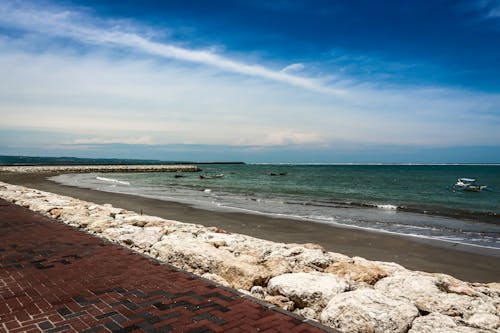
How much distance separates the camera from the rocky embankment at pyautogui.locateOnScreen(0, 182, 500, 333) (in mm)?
4160

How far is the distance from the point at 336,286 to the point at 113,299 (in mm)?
3205

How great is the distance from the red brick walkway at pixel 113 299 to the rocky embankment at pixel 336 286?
0.64 m

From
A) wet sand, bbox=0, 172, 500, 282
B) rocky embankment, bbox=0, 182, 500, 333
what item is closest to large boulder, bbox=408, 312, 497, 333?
rocky embankment, bbox=0, 182, 500, 333

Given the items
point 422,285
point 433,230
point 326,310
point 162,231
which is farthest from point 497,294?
point 433,230

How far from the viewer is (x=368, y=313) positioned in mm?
4098

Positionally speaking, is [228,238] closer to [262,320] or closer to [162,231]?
[162,231]

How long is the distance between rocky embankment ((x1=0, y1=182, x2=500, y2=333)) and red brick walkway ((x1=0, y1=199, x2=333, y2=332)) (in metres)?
0.64

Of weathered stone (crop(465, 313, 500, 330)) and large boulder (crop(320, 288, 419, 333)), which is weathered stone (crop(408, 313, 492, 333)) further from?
weathered stone (crop(465, 313, 500, 330))

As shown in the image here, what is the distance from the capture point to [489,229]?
49.5 feet

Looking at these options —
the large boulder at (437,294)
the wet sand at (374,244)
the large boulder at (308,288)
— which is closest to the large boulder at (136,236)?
the large boulder at (308,288)

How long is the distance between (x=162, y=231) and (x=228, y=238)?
1808 millimetres

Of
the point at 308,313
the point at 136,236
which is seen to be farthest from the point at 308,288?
the point at 136,236

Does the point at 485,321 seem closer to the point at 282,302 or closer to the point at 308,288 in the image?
the point at 308,288

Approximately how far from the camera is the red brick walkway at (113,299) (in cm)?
372
